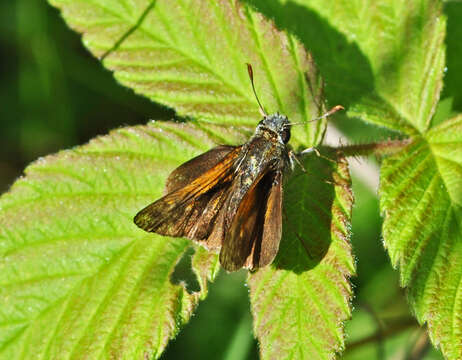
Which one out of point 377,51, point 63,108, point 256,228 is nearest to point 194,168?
point 256,228

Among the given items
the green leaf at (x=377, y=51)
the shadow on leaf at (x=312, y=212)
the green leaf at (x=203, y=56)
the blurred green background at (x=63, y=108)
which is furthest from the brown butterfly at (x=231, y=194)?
the blurred green background at (x=63, y=108)

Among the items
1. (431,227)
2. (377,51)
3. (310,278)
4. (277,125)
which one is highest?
(377,51)

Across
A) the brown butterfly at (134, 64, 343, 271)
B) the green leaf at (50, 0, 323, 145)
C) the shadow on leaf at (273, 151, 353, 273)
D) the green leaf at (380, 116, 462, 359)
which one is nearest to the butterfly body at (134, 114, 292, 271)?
the brown butterfly at (134, 64, 343, 271)

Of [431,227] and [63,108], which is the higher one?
[431,227]

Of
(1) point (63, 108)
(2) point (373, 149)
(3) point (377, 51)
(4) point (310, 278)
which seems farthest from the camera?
(1) point (63, 108)

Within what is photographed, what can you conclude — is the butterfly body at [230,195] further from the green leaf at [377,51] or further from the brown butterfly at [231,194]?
the green leaf at [377,51]

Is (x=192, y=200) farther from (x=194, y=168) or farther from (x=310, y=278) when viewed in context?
(x=310, y=278)

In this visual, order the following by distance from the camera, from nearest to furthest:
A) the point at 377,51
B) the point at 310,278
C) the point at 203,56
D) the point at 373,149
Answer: the point at 310,278
the point at 373,149
the point at 203,56
the point at 377,51
